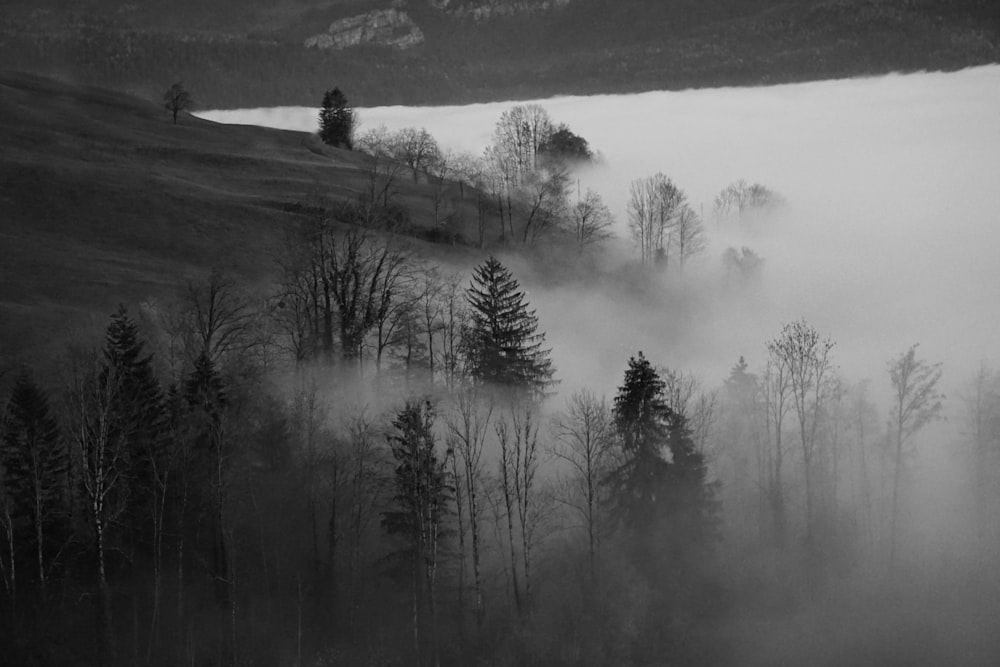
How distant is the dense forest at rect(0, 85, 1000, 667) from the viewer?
172 feet

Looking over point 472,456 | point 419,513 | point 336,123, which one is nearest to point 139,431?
point 419,513

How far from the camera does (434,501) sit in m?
54.5

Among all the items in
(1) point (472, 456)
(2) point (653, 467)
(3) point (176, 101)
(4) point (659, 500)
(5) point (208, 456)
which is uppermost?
(3) point (176, 101)

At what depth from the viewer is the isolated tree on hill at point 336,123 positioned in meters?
135

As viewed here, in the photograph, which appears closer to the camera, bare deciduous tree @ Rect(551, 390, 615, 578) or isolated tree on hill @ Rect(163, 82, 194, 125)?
bare deciduous tree @ Rect(551, 390, 615, 578)

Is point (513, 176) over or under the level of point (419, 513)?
over

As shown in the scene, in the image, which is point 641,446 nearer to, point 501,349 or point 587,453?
point 587,453

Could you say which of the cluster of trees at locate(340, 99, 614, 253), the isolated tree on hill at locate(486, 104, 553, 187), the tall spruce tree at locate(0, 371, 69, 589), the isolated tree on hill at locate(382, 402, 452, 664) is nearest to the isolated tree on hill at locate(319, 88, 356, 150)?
the cluster of trees at locate(340, 99, 614, 253)

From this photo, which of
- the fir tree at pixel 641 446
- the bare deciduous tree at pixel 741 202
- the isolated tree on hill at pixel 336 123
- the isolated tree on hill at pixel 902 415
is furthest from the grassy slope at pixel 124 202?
the isolated tree on hill at pixel 902 415

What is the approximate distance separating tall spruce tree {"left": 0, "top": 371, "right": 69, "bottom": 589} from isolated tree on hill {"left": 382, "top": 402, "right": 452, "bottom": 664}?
46.1 feet

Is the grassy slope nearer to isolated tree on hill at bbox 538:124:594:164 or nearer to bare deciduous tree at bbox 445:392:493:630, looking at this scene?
isolated tree on hill at bbox 538:124:594:164

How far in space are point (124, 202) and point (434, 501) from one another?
157ft

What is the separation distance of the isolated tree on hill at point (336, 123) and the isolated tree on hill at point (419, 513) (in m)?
83.0

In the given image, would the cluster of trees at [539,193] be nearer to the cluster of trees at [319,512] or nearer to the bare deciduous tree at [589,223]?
the bare deciduous tree at [589,223]
